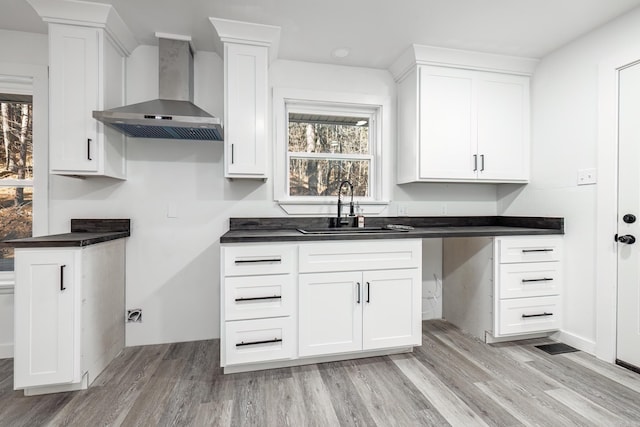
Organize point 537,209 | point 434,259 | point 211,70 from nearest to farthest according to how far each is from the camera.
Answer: point 211,70, point 537,209, point 434,259

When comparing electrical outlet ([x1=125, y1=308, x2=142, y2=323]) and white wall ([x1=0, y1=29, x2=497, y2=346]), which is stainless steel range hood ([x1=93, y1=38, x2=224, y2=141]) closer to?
white wall ([x1=0, y1=29, x2=497, y2=346])

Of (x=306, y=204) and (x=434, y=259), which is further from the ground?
(x=306, y=204)

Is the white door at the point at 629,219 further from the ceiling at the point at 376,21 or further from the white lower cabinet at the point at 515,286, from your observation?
the ceiling at the point at 376,21

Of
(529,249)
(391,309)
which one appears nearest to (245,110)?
(391,309)

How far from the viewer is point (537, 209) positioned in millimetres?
2725

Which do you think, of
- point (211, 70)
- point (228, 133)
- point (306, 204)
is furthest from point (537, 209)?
point (211, 70)

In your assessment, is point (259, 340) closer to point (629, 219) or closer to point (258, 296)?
point (258, 296)

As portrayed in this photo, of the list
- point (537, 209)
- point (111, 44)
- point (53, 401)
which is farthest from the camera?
point (537, 209)

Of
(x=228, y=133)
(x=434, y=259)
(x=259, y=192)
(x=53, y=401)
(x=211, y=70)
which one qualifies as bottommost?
(x=53, y=401)

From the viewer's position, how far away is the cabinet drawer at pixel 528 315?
240 cm

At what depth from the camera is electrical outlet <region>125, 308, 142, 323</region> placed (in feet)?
8.04

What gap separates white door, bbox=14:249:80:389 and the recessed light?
234 cm

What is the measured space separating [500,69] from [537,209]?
1.27 meters

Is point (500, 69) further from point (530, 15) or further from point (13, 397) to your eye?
point (13, 397)
